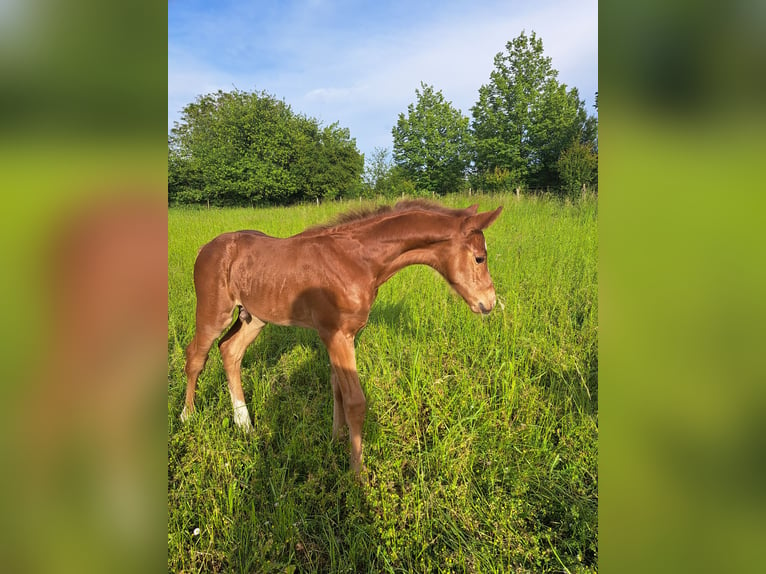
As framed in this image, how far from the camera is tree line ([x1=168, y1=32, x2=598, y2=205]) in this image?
2371 cm

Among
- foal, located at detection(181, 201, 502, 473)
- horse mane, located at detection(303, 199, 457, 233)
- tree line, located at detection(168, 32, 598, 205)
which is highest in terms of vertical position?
tree line, located at detection(168, 32, 598, 205)

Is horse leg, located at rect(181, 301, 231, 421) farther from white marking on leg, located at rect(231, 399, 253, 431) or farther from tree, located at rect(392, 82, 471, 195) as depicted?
tree, located at rect(392, 82, 471, 195)

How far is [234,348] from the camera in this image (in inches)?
121

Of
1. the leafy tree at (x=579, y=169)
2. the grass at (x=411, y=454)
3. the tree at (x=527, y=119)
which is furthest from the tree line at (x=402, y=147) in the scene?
the grass at (x=411, y=454)

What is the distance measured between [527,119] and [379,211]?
2596 cm

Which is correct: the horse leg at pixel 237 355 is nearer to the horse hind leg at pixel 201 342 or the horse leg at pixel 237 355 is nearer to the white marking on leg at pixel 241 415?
the white marking on leg at pixel 241 415

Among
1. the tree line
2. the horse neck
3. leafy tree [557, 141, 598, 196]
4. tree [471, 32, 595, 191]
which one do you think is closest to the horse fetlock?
the horse neck

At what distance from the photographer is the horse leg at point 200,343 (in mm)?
2947

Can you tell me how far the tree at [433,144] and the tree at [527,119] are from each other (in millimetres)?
1961

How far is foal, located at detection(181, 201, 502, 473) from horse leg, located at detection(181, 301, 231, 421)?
21 cm
